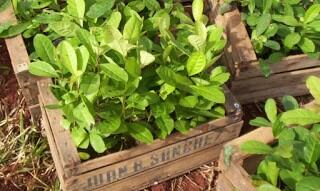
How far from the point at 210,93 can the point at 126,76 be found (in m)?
0.30

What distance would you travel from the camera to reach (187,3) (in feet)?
7.59

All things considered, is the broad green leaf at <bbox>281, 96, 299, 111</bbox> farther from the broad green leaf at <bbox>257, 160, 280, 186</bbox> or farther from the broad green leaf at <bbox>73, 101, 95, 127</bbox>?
the broad green leaf at <bbox>73, 101, 95, 127</bbox>

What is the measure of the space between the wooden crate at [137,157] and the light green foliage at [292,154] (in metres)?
0.26

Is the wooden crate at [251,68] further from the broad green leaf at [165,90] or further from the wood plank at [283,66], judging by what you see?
the broad green leaf at [165,90]

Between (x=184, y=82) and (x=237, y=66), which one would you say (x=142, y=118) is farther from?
(x=237, y=66)

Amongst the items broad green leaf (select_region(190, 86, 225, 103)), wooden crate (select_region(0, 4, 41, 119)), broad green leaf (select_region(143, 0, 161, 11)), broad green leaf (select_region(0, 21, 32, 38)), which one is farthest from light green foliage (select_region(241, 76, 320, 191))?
broad green leaf (select_region(0, 21, 32, 38))

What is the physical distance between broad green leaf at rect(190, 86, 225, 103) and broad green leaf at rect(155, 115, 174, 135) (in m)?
0.13

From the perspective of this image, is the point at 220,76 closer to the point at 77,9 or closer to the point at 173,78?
the point at 173,78

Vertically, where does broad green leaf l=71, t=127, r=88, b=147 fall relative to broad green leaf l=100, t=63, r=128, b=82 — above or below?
below

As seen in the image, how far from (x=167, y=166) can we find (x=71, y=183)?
391 mm

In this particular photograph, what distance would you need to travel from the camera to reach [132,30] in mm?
1632

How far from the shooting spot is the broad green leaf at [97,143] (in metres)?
1.69

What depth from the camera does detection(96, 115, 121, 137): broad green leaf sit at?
65.2 inches

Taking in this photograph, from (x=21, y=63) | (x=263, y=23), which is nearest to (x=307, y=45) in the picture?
(x=263, y=23)
